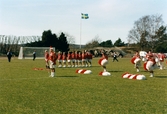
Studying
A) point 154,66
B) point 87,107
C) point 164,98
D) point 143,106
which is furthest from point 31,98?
point 154,66

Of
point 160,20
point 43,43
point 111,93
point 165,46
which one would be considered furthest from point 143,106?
point 165,46

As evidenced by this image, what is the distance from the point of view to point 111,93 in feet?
42.2

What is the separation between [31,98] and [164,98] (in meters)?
5.32

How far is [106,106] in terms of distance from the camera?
10000 millimetres

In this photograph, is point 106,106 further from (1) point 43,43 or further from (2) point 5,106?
(1) point 43,43

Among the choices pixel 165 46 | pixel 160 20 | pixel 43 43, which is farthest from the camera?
pixel 165 46

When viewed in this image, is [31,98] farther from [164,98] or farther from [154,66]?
[154,66]

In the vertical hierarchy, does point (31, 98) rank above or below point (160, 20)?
below

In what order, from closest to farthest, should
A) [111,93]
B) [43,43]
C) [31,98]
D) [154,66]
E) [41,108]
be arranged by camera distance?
[41,108], [31,98], [111,93], [154,66], [43,43]

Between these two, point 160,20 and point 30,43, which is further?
point 160,20

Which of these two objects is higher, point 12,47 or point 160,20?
point 160,20

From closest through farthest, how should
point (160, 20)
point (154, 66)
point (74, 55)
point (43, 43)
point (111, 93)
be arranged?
point (111, 93)
point (154, 66)
point (74, 55)
point (43, 43)
point (160, 20)

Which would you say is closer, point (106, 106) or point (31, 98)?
point (106, 106)

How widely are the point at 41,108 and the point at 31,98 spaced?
78.7 inches
